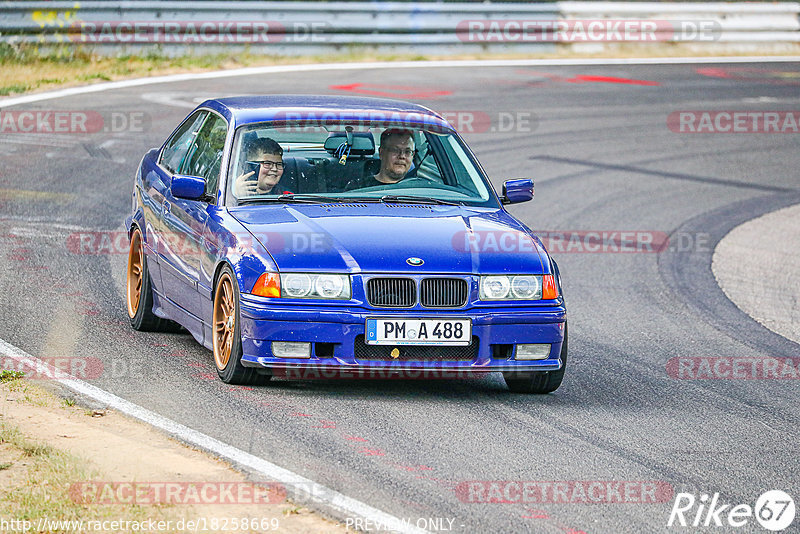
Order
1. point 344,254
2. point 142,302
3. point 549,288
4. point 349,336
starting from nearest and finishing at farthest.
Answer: point 349,336
point 344,254
point 549,288
point 142,302

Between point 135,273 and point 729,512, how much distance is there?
502cm

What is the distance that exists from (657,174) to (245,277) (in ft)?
37.4

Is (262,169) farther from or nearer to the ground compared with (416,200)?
farther from the ground

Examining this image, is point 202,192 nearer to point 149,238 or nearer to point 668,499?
point 149,238

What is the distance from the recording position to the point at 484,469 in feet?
20.1

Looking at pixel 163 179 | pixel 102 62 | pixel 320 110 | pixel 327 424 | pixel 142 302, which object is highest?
pixel 320 110

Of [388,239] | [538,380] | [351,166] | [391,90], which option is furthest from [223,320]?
[391,90]

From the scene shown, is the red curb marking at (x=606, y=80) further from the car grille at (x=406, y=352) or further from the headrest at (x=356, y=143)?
the car grille at (x=406, y=352)

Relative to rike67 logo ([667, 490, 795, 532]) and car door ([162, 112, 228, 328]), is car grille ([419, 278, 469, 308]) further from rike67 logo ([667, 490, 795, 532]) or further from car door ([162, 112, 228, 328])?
rike67 logo ([667, 490, 795, 532])

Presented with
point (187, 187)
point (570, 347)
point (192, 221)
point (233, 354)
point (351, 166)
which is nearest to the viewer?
point (233, 354)

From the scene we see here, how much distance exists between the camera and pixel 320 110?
8.64 metres

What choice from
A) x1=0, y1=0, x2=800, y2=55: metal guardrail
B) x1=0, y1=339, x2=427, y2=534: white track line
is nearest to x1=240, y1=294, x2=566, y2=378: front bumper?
x1=0, y1=339, x2=427, y2=534: white track line

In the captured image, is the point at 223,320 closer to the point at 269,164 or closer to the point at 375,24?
the point at 269,164

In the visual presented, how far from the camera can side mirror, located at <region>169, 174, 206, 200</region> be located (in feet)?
26.5
